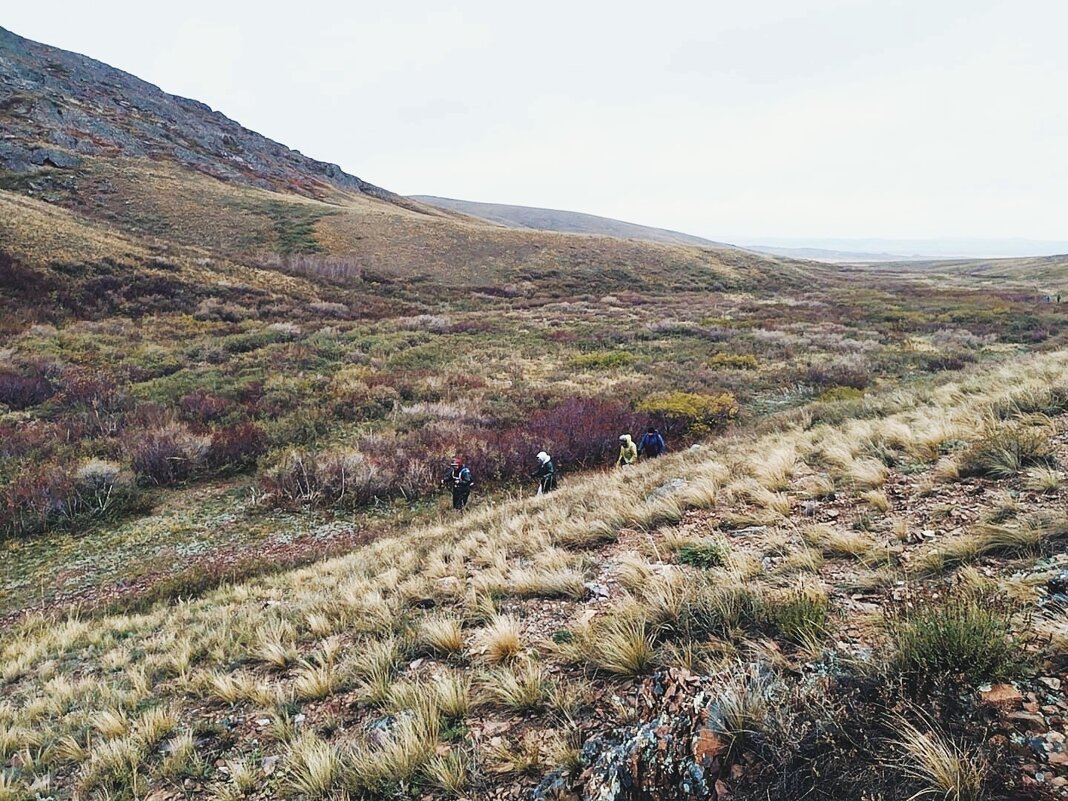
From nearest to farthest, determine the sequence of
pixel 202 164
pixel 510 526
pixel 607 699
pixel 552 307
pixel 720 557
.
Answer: pixel 607 699, pixel 720 557, pixel 510 526, pixel 552 307, pixel 202 164

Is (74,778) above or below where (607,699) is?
below

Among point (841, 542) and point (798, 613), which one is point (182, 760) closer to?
point (798, 613)

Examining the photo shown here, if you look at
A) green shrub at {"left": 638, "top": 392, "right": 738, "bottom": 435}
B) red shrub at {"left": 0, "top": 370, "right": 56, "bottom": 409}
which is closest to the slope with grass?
green shrub at {"left": 638, "top": 392, "right": 738, "bottom": 435}

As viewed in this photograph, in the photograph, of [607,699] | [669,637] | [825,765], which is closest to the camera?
[825,765]

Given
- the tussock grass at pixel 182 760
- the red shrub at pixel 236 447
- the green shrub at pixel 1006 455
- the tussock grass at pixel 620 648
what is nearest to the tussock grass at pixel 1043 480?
the green shrub at pixel 1006 455

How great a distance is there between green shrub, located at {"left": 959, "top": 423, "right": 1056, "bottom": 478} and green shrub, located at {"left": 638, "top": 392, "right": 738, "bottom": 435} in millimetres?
8396

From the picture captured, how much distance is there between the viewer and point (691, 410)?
15.2m

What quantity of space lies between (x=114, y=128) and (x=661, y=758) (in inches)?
3445

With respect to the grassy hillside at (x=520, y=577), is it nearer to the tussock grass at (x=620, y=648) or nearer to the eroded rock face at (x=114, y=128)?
the tussock grass at (x=620, y=648)

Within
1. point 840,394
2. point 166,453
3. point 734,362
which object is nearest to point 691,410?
point 840,394

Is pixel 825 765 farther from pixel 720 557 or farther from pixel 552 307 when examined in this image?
pixel 552 307

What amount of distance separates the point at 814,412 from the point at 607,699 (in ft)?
33.6

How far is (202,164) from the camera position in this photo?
6550cm

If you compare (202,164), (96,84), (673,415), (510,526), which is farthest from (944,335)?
(96,84)
